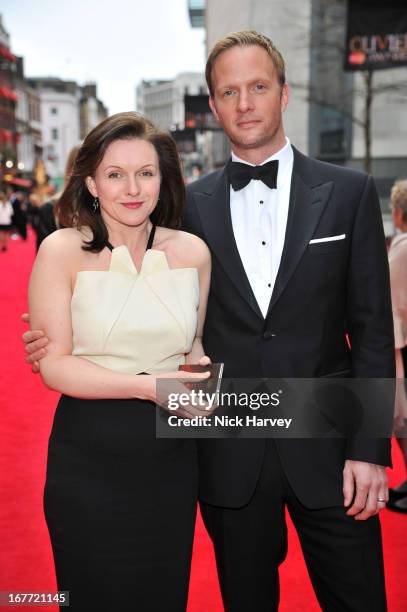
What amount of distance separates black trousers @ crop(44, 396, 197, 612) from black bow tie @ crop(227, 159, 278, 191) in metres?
0.88

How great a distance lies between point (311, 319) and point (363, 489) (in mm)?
603

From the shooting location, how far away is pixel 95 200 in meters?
2.34

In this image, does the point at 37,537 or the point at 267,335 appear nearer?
the point at 267,335

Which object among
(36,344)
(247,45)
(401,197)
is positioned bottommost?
(36,344)

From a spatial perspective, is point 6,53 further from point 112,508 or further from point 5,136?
point 112,508

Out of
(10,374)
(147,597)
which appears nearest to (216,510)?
(147,597)

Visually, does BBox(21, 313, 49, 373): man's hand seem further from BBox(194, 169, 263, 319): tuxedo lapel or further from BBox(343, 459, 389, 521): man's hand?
BBox(343, 459, 389, 521): man's hand

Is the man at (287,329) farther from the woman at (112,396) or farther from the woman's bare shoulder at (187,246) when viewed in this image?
the woman at (112,396)

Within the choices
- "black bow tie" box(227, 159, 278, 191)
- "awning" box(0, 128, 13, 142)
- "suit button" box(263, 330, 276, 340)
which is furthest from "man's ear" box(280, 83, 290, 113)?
"awning" box(0, 128, 13, 142)

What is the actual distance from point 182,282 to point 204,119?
22.2 m

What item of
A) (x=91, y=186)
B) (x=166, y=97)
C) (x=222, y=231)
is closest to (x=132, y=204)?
(x=91, y=186)

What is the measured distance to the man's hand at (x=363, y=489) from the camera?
2.32 meters

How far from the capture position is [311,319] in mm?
2389

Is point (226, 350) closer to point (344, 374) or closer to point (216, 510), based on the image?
point (344, 374)
